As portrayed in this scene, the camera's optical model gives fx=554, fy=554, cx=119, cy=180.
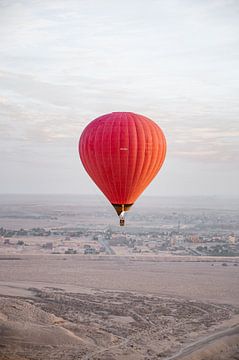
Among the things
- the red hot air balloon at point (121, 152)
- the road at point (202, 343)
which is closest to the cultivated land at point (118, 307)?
the road at point (202, 343)

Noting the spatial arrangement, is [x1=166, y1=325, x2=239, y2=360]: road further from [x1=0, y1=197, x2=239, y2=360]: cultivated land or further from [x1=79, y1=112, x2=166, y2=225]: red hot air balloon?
[x1=79, y1=112, x2=166, y2=225]: red hot air balloon

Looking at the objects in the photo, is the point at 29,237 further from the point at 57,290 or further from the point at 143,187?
the point at 143,187

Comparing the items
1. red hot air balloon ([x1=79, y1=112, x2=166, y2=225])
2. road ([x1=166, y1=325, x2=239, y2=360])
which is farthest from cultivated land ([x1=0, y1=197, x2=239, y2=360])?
red hot air balloon ([x1=79, y1=112, x2=166, y2=225])

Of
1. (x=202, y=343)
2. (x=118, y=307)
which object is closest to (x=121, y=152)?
(x=202, y=343)

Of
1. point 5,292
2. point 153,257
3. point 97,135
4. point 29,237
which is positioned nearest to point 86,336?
point 97,135

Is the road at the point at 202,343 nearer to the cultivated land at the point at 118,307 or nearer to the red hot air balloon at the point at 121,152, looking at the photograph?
the cultivated land at the point at 118,307
